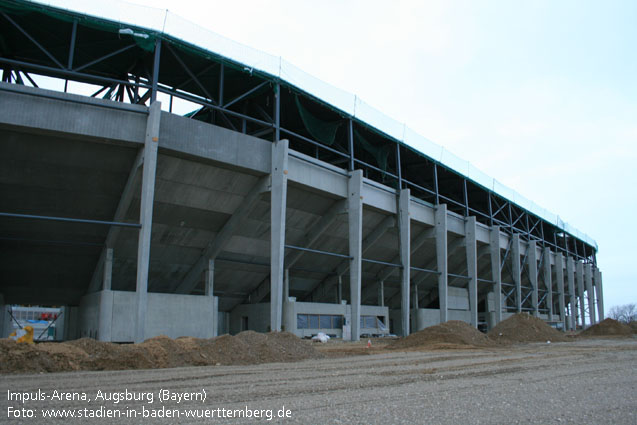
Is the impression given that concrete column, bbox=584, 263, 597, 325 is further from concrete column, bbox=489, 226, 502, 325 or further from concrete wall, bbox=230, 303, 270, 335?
concrete wall, bbox=230, 303, 270, 335

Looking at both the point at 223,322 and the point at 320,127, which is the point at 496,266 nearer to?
the point at 320,127

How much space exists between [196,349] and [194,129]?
10941 mm

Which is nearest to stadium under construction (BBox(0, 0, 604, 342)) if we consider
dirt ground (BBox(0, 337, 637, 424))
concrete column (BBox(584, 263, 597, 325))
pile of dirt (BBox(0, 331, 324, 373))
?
pile of dirt (BBox(0, 331, 324, 373))

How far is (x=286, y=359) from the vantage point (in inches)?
717

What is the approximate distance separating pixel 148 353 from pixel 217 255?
14.0 metres

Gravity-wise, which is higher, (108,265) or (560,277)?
(560,277)

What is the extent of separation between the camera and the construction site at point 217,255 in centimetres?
967

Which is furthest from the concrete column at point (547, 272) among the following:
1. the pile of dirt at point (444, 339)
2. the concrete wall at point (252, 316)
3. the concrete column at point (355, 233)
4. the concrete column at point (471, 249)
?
the concrete wall at point (252, 316)

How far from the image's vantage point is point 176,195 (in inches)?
979

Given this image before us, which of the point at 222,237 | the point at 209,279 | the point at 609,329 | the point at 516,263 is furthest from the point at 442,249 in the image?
the point at 209,279

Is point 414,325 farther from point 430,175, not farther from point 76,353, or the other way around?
point 76,353

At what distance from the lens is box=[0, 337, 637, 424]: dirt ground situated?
6.98m

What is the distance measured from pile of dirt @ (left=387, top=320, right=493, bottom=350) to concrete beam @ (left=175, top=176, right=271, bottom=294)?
10581 millimetres

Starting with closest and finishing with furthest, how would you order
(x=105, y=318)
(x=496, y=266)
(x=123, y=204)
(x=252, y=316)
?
(x=105, y=318), (x=123, y=204), (x=252, y=316), (x=496, y=266)
